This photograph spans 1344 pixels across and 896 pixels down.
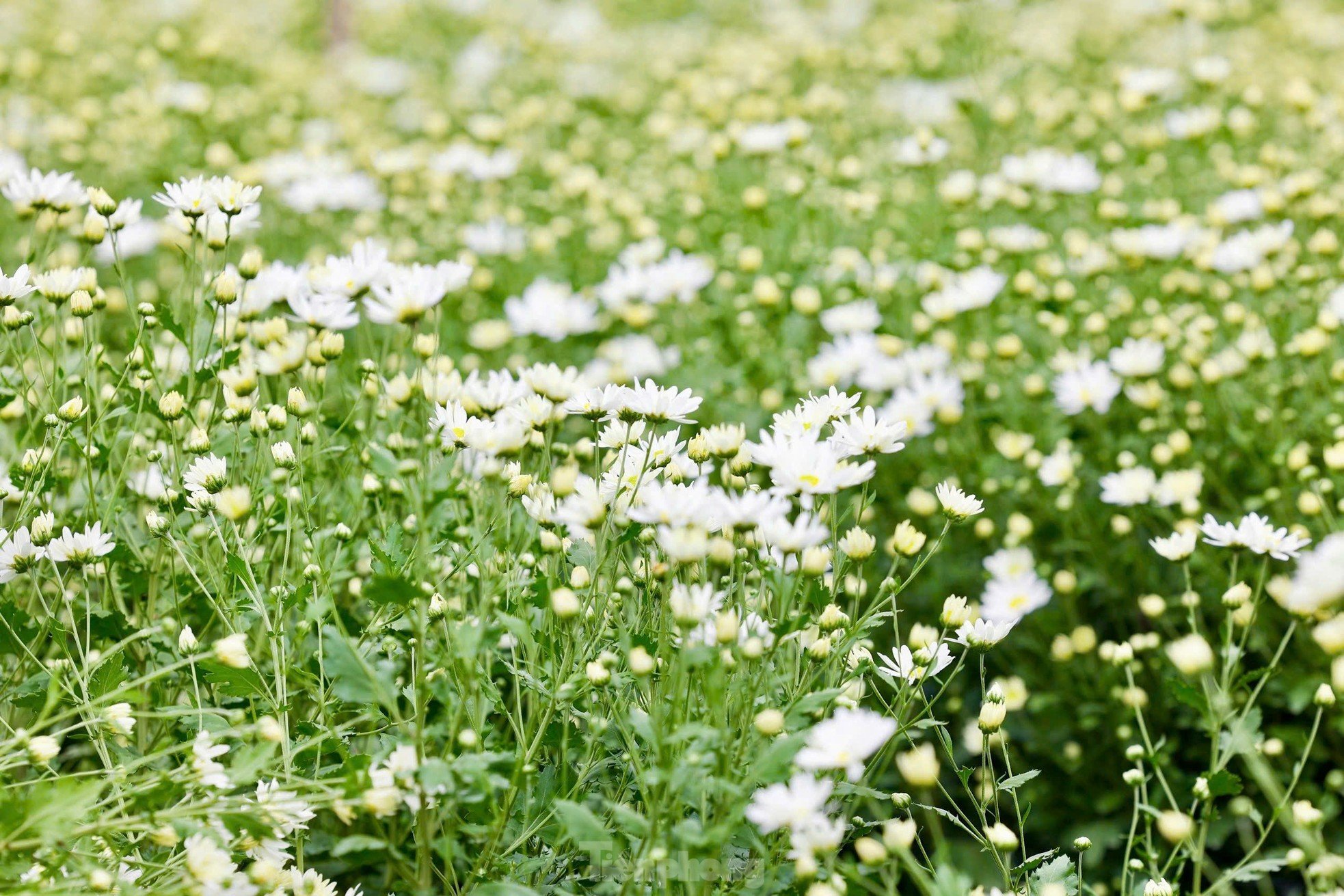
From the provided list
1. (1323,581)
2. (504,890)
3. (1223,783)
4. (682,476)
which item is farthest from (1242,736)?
(504,890)

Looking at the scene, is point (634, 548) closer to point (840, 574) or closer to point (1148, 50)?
point (840, 574)

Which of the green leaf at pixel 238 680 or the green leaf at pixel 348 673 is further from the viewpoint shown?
the green leaf at pixel 238 680

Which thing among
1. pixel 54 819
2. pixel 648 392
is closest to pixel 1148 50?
pixel 648 392

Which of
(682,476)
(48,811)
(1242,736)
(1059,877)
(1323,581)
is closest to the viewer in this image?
(1323,581)

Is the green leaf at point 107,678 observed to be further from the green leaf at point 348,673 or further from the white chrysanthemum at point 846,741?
the white chrysanthemum at point 846,741

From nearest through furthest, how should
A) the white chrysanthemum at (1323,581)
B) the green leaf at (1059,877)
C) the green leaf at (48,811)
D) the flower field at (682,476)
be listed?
the white chrysanthemum at (1323,581) → the green leaf at (48,811) → the flower field at (682,476) → the green leaf at (1059,877)

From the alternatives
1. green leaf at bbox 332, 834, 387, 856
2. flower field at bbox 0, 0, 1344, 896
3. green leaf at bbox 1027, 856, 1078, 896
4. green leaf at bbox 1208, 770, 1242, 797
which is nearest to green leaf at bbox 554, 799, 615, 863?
flower field at bbox 0, 0, 1344, 896

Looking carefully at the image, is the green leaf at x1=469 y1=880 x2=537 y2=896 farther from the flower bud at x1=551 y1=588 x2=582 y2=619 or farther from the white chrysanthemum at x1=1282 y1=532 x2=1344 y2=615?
the white chrysanthemum at x1=1282 y1=532 x2=1344 y2=615

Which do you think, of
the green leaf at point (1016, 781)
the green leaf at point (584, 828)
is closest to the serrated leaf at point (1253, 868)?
the green leaf at point (1016, 781)

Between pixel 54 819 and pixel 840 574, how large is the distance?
1.03 m

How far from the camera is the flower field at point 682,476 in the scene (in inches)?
60.1

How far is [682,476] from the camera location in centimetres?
179

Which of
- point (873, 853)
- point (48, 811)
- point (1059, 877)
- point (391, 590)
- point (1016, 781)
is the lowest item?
point (1059, 877)

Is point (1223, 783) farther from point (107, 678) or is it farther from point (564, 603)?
point (107, 678)
